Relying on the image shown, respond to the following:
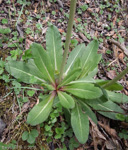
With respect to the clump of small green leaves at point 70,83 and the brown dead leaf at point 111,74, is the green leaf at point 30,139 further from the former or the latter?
the brown dead leaf at point 111,74

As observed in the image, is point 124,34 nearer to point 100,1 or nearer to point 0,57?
point 100,1

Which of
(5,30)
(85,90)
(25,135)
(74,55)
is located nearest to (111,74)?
(74,55)

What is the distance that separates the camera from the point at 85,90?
2.21 m

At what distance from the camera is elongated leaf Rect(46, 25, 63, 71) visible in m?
2.60

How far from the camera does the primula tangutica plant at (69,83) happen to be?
2.17 metres

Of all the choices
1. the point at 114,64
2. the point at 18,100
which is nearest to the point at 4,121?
the point at 18,100

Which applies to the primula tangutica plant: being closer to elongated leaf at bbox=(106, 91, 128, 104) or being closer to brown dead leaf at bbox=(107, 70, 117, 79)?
elongated leaf at bbox=(106, 91, 128, 104)

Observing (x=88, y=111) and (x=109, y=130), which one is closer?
(x=88, y=111)

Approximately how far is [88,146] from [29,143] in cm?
93

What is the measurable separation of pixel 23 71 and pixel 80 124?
3.90 ft

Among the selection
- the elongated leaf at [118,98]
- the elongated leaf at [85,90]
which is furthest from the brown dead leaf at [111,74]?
the elongated leaf at [85,90]

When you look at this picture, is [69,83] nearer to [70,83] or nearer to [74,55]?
[70,83]

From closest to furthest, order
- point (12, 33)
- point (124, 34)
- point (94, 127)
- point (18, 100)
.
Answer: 1. point (18, 100)
2. point (94, 127)
3. point (12, 33)
4. point (124, 34)

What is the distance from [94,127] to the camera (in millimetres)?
2631
